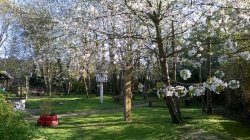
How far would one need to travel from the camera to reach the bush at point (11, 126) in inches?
251

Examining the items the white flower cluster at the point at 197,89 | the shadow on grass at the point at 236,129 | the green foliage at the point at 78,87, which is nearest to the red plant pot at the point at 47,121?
the shadow on grass at the point at 236,129

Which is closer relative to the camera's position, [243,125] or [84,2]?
[84,2]

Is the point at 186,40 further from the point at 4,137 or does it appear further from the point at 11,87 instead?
the point at 11,87

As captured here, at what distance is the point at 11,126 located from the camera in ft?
21.7

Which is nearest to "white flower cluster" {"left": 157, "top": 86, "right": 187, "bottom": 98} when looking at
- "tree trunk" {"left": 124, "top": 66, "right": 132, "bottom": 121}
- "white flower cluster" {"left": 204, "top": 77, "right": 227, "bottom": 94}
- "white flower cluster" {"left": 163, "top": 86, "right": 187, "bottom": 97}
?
"white flower cluster" {"left": 163, "top": 86, "right": 187, "bottom": 97}

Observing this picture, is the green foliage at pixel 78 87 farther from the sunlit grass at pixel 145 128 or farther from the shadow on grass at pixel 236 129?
the shadow on grass at pixel 236 129

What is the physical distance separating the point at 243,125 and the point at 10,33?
32.4 metres

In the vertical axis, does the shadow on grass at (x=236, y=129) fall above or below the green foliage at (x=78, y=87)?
below

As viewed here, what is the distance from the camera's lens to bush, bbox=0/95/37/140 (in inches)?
251

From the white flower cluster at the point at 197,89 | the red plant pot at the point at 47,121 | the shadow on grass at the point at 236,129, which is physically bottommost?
the shadow on grass at the point at 236,129

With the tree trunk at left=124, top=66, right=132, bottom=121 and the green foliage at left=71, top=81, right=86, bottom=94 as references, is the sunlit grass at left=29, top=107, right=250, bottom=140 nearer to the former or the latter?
the tree trunk at left=124, top=66, right=132, bottom=121

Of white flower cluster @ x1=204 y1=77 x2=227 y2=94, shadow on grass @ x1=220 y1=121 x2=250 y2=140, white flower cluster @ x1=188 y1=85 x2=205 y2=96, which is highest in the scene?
white flower cluster @ x1=204 y1=77 x2=227 y2=94

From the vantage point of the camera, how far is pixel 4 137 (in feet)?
20.7

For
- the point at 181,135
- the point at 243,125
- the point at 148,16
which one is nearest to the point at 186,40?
the point at 148,16
